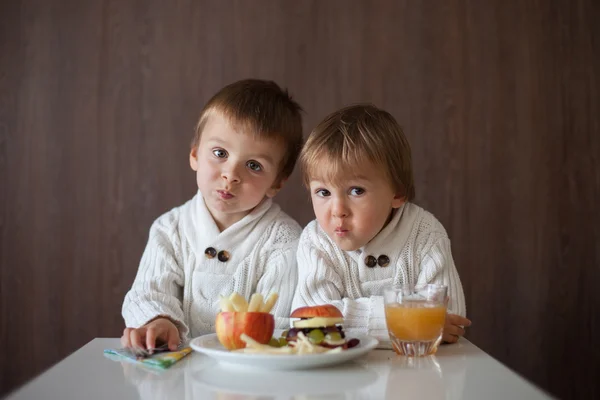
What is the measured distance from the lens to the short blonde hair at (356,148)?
1.29 meters

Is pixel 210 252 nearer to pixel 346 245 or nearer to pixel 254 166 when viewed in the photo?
pixel 254 166

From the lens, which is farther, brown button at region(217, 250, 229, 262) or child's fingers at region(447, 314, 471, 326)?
brown button at region(217, 250, 229, 262)

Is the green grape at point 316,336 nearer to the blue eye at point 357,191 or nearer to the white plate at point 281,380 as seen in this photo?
the white plate at point 281,380

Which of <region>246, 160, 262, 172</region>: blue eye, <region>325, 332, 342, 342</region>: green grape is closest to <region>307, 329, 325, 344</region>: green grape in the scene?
<region>325, 332, 342, 342</region>: green grape

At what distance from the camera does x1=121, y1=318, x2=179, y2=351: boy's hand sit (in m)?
1.14

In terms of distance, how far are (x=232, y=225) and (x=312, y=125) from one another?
719 mm

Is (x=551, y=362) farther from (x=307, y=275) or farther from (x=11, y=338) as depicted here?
(x=11, y=338)

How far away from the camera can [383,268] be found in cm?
136

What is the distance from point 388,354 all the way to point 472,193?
3.96ft

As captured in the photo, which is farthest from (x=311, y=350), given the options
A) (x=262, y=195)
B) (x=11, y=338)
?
(x=11, y=338)

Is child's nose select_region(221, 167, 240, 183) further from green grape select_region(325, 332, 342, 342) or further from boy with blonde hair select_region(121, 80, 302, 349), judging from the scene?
green grape select_region(325, 332, 342, 342)

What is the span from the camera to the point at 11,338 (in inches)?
88.2

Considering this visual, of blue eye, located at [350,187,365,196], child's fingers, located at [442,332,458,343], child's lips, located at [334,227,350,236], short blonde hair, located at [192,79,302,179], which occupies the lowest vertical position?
child's fingers, located at [442,332,458,343]

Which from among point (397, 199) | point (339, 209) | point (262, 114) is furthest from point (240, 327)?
point (262, 114)
